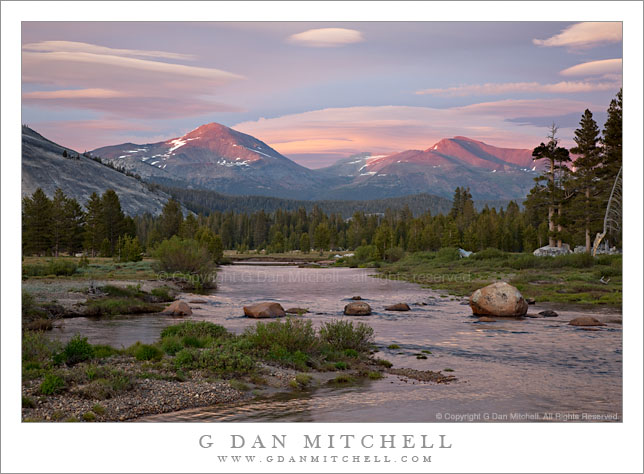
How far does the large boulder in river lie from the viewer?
27.5m

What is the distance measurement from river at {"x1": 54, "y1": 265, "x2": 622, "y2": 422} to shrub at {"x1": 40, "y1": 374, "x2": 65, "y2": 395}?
254 cm

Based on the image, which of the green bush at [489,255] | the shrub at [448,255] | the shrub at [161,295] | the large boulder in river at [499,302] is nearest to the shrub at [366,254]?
the shrub at [448,255]

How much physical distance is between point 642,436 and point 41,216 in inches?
2279

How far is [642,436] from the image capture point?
1095 cm

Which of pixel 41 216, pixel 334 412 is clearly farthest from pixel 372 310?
pixel 41 216

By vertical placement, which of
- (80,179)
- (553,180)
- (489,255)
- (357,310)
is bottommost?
(357,310)

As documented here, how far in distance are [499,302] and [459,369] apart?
12385mm

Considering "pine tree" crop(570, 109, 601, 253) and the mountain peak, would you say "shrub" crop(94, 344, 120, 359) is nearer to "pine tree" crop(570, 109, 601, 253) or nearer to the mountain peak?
the mountain peak

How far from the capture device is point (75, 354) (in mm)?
14664

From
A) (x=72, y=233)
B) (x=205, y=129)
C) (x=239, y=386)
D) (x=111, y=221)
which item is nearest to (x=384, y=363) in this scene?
(x=239, y=386)

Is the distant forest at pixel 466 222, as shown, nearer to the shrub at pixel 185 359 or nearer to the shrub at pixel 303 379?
the shrub at pixel 185 359

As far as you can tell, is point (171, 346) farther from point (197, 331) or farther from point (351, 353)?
point (351, 353)

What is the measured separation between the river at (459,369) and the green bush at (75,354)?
324cm

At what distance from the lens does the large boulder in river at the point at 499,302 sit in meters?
27.5
